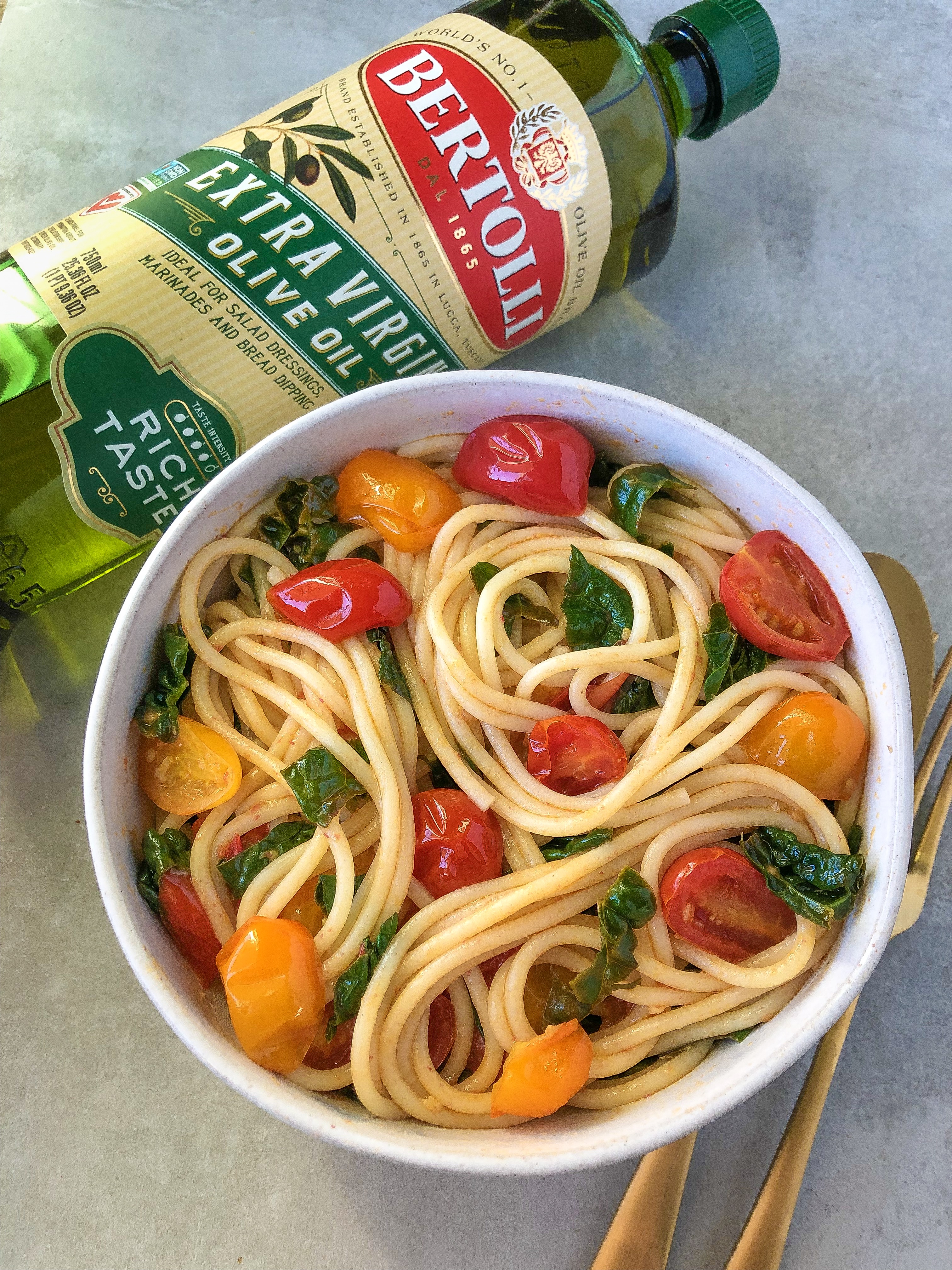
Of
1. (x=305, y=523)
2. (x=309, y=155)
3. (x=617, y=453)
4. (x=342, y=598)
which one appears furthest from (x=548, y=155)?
(x=342, y=598)

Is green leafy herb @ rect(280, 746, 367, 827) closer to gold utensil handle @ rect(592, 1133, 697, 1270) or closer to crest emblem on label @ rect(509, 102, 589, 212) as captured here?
gold utensil handle @ rect(592, 1133, 697, 1270)

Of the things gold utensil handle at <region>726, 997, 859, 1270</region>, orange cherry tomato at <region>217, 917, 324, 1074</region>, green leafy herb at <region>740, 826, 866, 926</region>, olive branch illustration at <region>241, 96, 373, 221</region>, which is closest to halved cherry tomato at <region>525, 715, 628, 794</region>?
green leafy herb at <region>740, 826, 866, 926</region>

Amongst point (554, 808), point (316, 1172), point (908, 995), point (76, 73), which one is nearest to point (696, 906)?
point (554, 808)

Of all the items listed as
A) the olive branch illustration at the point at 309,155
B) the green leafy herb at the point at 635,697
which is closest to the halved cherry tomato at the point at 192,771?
the green leafy herb at the point at 635,697

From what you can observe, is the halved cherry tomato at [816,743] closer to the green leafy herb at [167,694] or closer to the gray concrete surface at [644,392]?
the gray concrete surface at [644,392]

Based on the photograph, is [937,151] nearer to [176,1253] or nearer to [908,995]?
[908,995]

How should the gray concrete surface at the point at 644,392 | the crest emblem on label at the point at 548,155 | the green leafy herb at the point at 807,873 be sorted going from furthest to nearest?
the gray concrete surface at the point at 644,392 → the crest emblem on label at the point at 548,155 → the green leafy herb at the point at 807,873
